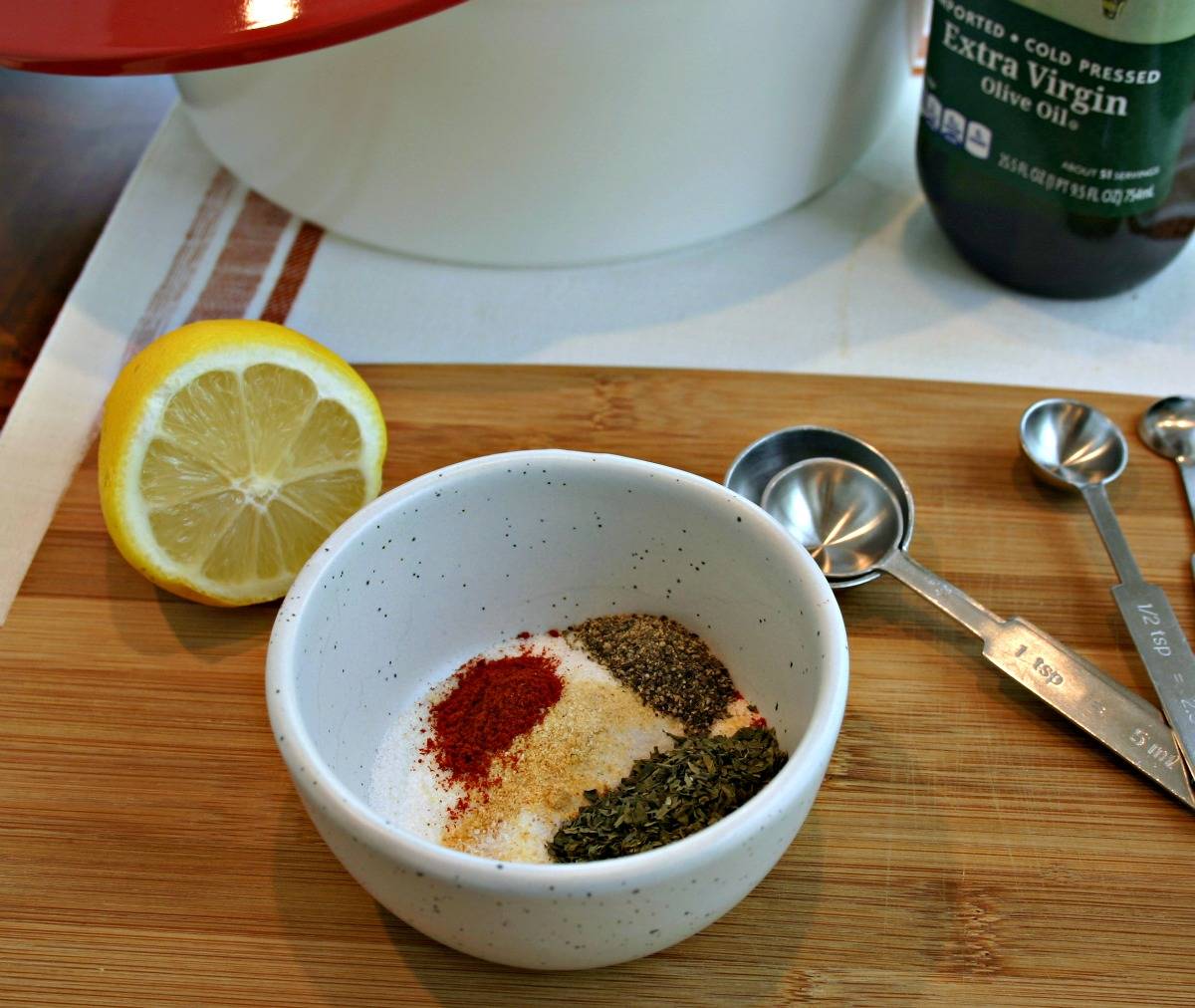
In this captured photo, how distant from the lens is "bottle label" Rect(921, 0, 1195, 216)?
715 millimetres

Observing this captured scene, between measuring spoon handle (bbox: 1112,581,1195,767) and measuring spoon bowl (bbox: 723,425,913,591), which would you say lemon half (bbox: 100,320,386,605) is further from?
measuring spoon handle (bbox: 1112,581,1195,767)

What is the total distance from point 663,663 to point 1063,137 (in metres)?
0.45

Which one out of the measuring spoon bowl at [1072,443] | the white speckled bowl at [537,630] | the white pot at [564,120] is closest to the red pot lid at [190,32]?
the white pot at [564,120]

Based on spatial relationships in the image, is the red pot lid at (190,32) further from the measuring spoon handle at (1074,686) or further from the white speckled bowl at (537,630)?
the measuring spoon handle at (1074,686)

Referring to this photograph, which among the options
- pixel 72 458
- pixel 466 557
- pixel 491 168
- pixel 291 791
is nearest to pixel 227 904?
pixel 291 791

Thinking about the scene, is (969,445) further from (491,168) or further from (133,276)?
(133,276)

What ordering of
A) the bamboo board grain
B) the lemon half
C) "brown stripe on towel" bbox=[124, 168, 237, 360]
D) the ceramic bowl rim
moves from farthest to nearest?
"brown stripe on towel" bbox=[124, 168, 237, 360] → the lemon half → the bamboo board grain → the ceramic bowl rim

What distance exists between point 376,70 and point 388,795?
48 cm

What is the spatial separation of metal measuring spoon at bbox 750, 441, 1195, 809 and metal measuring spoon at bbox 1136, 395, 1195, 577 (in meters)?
0.19

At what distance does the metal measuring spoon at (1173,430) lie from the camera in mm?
779

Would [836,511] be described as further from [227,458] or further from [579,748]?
[227,458]

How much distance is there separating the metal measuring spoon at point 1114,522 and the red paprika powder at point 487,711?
324 millimetres

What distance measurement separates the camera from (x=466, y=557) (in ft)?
2.11

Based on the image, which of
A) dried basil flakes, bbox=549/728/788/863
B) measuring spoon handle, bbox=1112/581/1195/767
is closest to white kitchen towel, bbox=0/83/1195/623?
measuring spoon handle, bbox=1112/581/1195/767
